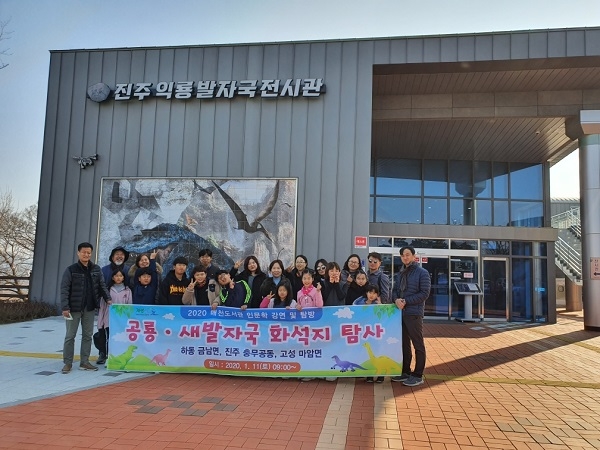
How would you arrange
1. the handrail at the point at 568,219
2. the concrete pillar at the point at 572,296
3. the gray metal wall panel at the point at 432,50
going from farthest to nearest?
1. the handrail at the point at 568,219
2. the concrete pillar at the point at 572,296
3. the gray metal wall panel at the point at 432,50

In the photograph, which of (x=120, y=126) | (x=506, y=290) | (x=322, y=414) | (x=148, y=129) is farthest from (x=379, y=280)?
(x=506, y=290)

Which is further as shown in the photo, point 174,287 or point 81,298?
point 174,287

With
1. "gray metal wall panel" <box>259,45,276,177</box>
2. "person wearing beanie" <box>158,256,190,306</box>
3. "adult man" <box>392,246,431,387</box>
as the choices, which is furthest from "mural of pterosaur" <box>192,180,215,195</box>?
"adult man" <box>392,246,431,387</box>

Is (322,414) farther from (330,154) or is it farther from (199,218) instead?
(199,218)

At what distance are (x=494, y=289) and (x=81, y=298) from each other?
1240 centimetres

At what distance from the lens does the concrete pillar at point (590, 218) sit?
38.8 feet

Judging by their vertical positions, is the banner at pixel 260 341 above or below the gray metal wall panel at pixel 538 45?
below

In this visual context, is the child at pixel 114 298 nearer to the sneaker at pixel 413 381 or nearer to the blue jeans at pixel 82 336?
the blue jeans at pixel 82 336

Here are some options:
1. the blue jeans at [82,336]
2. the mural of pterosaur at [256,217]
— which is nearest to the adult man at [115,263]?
the blue jeans at [82,336]

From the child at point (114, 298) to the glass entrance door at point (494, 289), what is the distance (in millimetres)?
11458

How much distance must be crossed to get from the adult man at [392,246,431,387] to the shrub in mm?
9294

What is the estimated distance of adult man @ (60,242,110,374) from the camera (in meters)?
6.00

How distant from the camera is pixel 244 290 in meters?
6.39

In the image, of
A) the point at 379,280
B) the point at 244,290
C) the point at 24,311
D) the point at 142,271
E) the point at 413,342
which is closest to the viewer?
the point at 413,342
